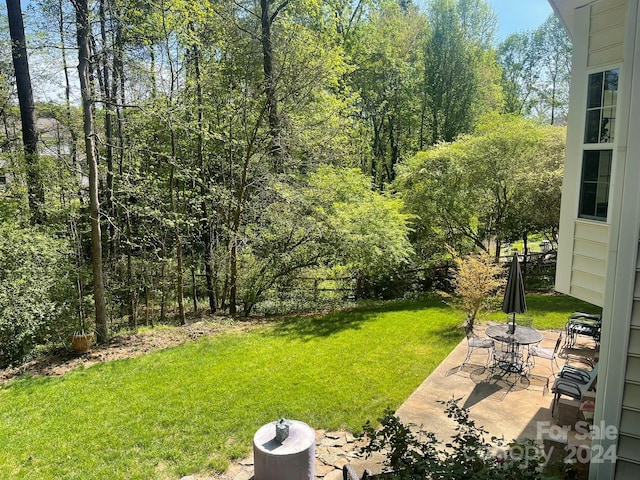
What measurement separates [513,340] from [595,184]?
9.34 ft

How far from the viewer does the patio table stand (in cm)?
607

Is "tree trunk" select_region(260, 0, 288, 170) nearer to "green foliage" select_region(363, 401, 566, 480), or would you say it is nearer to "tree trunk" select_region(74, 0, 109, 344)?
"tree trunk" select_region(74, 0, 109, 344)

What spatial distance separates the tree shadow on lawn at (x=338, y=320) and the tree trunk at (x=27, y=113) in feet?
20.3

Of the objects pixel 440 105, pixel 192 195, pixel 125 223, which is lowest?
pixel 125 223

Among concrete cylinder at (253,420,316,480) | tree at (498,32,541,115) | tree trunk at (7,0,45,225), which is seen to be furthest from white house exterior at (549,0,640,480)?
tree at (498,32,541,115)

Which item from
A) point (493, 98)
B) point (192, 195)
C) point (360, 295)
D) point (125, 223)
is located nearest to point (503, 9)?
point (493, 98)

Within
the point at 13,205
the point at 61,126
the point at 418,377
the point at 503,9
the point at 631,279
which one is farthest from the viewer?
the point at 503,9

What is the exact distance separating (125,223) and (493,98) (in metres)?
17.6

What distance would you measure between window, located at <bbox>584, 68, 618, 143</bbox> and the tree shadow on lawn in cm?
495

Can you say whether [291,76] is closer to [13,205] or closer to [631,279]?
[13,205]

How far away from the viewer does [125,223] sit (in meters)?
11.1

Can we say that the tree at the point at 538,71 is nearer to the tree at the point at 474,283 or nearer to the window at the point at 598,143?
the tree at the point at 474,283

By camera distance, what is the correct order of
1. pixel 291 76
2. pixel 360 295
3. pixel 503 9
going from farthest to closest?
pixel 503 9 → pixel 360 295 → pixel 291 76

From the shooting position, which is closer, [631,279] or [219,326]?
[631,279]
